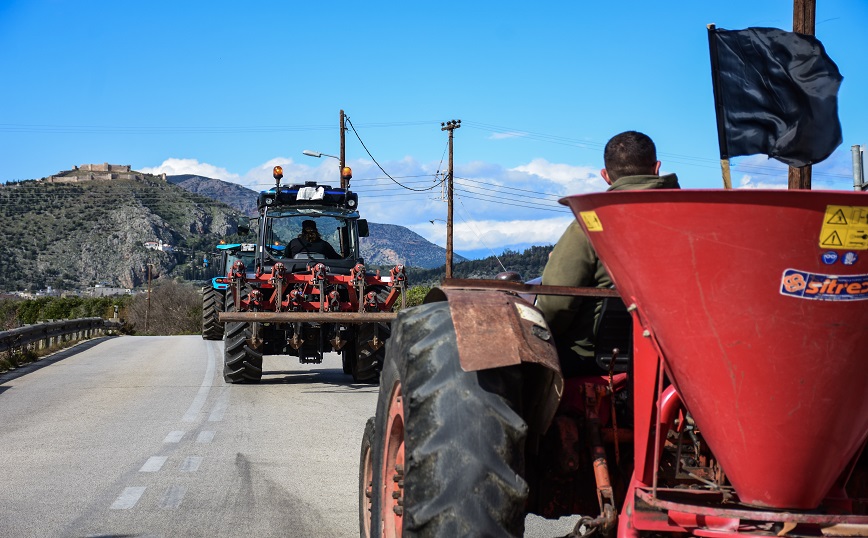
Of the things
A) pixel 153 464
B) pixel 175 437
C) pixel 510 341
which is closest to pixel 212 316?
pixel 175 437

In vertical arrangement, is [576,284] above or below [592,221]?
below

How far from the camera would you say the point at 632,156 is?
4.06 m

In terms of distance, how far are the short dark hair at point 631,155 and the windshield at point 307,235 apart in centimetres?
1384

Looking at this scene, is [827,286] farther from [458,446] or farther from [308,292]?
[308,292]

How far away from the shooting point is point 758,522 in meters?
2.96

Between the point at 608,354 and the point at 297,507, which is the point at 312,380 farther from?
the point at 608,354

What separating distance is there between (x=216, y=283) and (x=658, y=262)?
794 inches

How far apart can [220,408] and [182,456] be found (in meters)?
3.88

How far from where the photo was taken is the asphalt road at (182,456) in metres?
6.46

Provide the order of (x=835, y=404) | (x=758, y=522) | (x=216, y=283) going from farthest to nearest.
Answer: (x=216, y=283) → (x=758, y=522) → (x=835, y=404)

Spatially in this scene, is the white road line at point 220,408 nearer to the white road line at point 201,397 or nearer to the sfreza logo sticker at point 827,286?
the white road line at point 201,397

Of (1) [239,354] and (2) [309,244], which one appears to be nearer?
(1) [239,354]

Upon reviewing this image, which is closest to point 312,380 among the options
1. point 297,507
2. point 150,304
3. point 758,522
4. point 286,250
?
point 286,250

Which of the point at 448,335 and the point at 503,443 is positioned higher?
the point at 448,335
